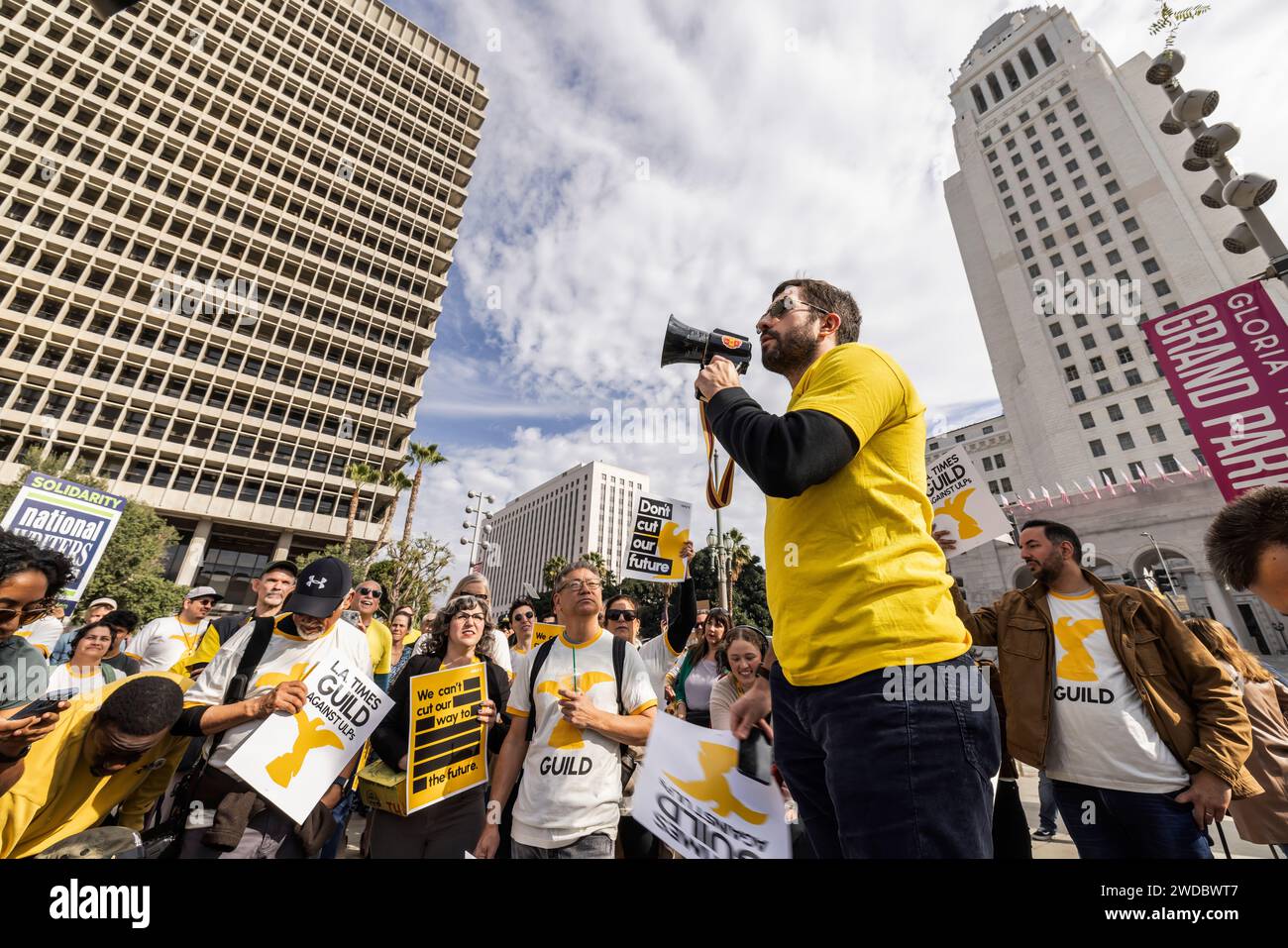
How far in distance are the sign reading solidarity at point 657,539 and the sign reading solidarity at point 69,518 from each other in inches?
335

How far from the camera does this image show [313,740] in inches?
118

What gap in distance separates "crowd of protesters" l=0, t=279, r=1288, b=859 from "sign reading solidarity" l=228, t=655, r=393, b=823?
12 cm

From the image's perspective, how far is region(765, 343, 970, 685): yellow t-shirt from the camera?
4.27 ft

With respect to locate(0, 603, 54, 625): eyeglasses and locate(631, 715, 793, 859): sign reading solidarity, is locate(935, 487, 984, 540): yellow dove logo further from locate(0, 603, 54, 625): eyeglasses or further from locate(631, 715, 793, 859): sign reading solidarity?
locate(0, 603, 54, 625): eyeglasses

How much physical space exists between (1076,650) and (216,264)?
50.3m

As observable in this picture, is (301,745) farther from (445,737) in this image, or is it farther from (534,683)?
(534,683)

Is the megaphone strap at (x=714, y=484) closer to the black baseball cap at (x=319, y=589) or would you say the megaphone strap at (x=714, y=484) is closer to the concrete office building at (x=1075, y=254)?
the black baseball cap at (x=319, y=589)

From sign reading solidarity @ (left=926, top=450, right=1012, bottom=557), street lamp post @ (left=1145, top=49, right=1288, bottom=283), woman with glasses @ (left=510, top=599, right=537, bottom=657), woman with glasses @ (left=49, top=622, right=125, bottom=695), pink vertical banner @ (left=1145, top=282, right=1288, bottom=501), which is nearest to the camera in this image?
sign reading solidarity @ (left=926, top=450, right=1012, bottom=557)

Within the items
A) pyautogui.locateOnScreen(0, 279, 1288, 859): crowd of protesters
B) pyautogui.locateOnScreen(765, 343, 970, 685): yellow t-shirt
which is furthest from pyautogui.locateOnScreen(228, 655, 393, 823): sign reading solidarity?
pyautogui.locateOnScreen(765, 343, 970, 685): yellow t-shirt

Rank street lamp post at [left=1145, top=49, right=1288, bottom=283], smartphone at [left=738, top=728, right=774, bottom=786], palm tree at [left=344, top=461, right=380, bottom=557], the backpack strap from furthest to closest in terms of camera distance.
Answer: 1. palm tree at [left=344, top=461, right=380, bottom=557]
2. street lamp post at [left=1145, top=49, right=1288, bottom=283]
3. the backpack strap
4. smartphone at [left=738, top=728, right=774, bottom=786]

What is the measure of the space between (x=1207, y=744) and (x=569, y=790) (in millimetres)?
3044

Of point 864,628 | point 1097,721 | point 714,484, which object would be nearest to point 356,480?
point 714,484
